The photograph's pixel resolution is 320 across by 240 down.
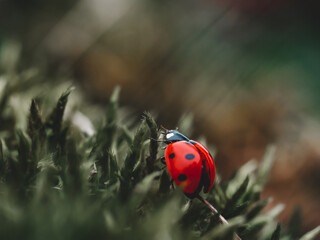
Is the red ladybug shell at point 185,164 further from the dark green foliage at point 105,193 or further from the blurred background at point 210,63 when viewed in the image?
the blurred background at point 210,63

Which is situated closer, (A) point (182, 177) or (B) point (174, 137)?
(A) point (182, 177)

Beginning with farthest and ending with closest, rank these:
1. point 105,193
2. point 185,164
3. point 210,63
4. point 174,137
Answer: point 210,63 < point 174,137 < point 185,164 < point 105,193

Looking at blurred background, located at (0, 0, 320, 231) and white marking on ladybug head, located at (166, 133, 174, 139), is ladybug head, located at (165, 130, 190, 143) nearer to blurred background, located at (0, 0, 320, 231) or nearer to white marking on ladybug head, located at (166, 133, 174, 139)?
white marking on ladybug head, located at (166, 133, 174, 139)

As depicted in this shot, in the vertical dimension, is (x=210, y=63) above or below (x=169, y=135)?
below

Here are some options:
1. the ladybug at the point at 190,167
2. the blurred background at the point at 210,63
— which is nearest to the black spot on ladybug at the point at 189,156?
the ladybug at the point at 190,167

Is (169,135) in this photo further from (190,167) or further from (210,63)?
(210,63)

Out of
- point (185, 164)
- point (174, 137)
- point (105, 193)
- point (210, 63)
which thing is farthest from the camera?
point (210, 63)

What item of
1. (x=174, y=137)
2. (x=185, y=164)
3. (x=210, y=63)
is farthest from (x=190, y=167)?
(x=210, y=63)
